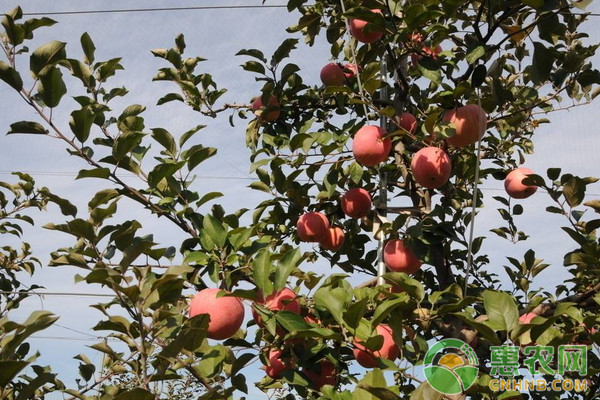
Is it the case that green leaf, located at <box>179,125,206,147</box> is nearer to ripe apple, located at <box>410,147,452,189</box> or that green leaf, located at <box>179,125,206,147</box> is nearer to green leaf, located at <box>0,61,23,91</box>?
green leaf, located at <box>0,61,23,91</box>

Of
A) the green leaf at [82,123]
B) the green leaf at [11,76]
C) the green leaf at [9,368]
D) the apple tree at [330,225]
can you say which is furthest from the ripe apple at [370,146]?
the green leaf at [9,368]

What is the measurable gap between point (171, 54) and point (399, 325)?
113cm

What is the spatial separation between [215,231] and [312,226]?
45 cm

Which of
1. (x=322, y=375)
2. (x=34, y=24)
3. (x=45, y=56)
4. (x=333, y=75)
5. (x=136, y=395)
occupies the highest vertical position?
(x=333, y=75)

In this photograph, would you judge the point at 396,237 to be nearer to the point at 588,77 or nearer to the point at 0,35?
the point at 588,77

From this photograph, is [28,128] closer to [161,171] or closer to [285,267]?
[161,171]

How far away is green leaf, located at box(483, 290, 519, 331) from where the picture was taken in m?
1.11

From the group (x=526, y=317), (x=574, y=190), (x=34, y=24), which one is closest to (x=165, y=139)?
(x=34, y=24)

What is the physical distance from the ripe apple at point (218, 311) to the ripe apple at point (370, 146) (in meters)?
0.52

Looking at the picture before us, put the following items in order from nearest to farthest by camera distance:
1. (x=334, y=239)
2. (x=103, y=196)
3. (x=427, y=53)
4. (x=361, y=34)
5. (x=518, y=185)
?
(x=103, y=196)
(x=427, y=53)
(x=361, y=34)
(x=334, y=239)
(x=518, y=185)

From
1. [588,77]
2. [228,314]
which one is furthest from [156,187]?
[588,77]

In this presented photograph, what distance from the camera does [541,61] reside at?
1.34m

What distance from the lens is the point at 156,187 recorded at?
135 centimetres

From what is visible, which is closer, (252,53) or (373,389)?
(373,389)
